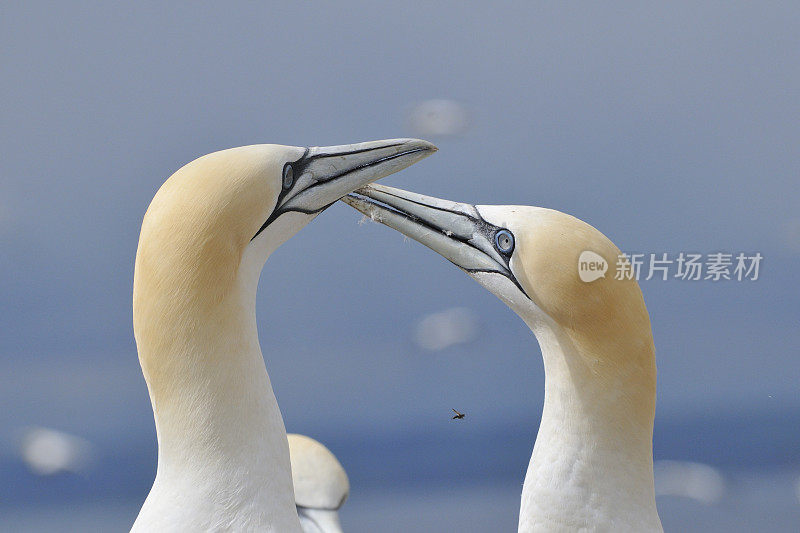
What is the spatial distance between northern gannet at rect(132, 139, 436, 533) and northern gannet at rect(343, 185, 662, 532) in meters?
1.02

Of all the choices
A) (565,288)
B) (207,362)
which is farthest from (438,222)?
(207,362)

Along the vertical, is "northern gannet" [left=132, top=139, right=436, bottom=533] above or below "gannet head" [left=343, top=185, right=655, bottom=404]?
below

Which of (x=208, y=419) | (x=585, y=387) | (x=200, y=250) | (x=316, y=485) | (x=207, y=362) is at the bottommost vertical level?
(x=208, y=419)

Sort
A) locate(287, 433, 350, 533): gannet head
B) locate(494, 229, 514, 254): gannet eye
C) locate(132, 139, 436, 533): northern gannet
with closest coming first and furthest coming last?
locate(132, 139, 436, 533): northern gannet → locate(494, 229, 514, 254): gannet eye → locate(287, 433, 350, 533): gannet head

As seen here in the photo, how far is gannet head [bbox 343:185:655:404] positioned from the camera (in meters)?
3.63

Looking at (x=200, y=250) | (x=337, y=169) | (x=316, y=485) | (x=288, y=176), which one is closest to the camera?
(x=200, y=250)

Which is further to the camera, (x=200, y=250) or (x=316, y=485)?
(x=316, y=485)

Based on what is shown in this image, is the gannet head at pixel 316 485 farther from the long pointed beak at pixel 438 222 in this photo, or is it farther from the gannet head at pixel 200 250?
the gannet head at pixel 200 250

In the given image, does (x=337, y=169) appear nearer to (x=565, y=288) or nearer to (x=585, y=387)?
(x=565, y=288)

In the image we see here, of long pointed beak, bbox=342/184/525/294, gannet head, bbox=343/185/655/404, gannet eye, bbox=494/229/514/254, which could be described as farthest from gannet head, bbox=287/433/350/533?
gannet eye, bbox=494/229/514/254

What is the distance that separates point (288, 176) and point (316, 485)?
3901 mm

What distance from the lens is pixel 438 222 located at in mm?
4172

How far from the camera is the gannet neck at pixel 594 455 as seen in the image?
368 centimetres

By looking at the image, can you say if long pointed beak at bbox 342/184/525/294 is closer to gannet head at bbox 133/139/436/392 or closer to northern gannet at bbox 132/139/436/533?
gannet head at bbox 133/139/436/392
